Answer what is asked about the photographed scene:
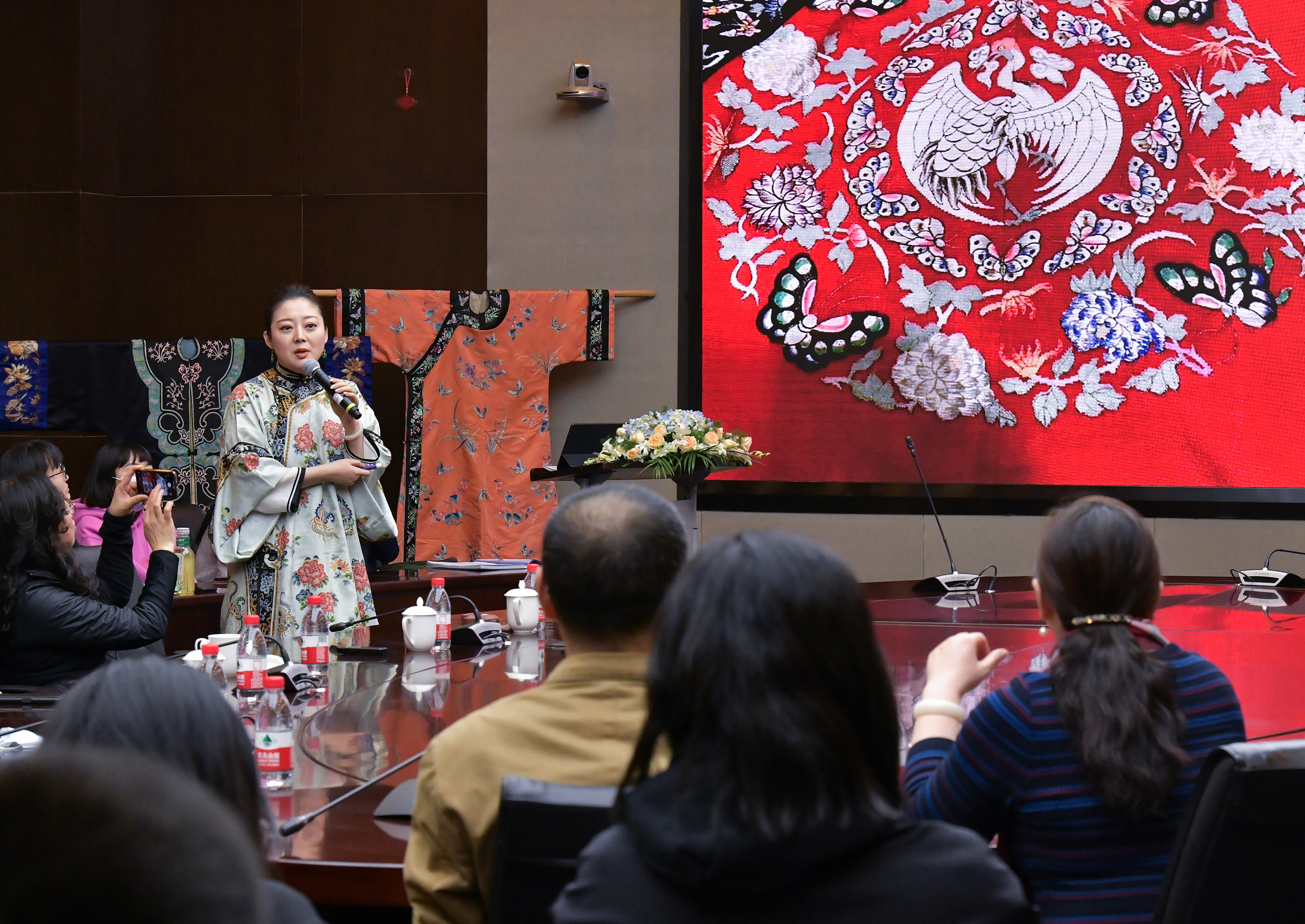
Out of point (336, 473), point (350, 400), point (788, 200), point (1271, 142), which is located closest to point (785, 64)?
point (788, 200)

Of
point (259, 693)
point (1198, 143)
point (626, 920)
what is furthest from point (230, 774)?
point (1198, 143)

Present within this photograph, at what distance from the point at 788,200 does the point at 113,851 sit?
5003mm

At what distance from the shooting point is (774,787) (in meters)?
0.85

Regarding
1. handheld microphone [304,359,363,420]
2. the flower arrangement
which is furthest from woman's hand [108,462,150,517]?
the flower arrangement

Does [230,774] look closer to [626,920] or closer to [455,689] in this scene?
[626,920]

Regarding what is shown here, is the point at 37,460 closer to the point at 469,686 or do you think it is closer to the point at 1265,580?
the point at 469,686

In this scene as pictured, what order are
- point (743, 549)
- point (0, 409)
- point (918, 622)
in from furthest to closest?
point (0, 409) → point (918, 622) → point (743, 549)

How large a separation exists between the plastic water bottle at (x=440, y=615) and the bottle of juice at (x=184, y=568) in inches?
59.1

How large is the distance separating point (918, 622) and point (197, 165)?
4031 mm

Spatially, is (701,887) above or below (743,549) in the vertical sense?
below

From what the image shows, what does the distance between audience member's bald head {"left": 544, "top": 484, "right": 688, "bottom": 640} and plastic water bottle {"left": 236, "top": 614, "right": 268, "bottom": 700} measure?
74 centimetres

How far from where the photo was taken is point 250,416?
10.6 ft

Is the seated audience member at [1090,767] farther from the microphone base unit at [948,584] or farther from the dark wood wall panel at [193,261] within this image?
the dark wood wall panel at [193,261]

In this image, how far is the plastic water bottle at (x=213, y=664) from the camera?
217 centimetres
